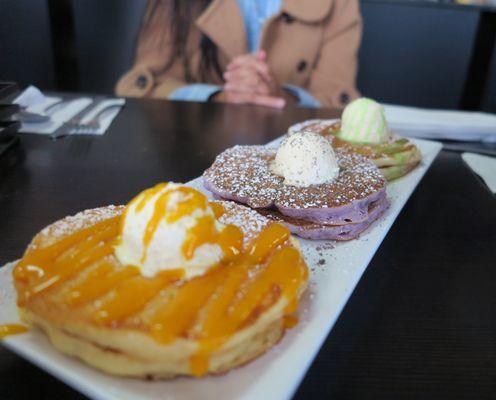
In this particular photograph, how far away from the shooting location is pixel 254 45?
2.68m

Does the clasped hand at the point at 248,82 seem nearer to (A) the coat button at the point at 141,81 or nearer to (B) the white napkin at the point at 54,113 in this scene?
(A) the coat button at the point at 141,81

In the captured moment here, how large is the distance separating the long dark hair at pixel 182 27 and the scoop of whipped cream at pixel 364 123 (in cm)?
141

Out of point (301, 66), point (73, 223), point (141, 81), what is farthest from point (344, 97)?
point (73, 223)

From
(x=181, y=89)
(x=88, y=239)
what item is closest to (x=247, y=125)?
(x=181, y=89)

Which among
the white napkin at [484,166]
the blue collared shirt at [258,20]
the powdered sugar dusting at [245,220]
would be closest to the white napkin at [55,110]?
the blue collared shirt at [258,20]

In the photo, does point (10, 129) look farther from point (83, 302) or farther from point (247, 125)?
point (83, 302)

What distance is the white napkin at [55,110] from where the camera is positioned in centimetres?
167

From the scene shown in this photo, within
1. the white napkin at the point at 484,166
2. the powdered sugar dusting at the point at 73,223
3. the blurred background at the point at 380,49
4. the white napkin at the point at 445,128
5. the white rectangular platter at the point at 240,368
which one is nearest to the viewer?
the white rectangular platter at the point at 240,368

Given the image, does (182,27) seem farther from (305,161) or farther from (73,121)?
(305,161)

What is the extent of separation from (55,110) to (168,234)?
143cm

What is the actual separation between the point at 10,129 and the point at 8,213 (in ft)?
1.80

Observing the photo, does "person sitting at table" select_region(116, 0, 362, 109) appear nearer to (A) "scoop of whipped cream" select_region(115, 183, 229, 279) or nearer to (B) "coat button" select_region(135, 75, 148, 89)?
(B) "coat button" select_region(135, 75, 148, 89)

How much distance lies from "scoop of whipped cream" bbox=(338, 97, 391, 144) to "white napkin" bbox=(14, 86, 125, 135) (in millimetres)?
883

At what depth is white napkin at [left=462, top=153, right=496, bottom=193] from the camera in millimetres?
1414
